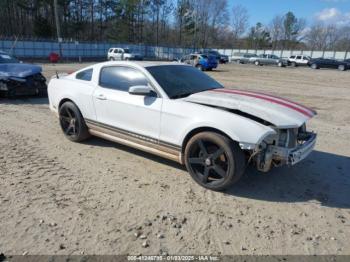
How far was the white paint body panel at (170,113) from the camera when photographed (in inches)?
142

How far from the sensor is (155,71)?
4.61 meters

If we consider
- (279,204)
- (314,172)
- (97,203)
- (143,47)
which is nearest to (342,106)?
(314,172)

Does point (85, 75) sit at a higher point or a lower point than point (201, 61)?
higher

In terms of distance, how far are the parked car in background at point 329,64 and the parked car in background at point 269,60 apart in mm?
3943

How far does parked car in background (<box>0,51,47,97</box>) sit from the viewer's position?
924 cm

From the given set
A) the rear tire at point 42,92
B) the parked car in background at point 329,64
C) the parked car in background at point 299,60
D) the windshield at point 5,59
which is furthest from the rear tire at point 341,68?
the windshield at point 5,59

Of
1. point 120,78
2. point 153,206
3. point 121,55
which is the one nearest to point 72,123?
point 120,78

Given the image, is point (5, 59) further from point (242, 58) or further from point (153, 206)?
point (242, 58)

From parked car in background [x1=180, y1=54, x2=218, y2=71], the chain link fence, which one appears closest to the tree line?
the chain link fence

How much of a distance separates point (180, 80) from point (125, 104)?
94 centimetres

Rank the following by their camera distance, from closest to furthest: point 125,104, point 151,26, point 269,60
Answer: point 125,104, point 269,60, point 151,26

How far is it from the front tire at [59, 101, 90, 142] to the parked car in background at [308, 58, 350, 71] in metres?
40.2

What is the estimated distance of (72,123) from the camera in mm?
5648

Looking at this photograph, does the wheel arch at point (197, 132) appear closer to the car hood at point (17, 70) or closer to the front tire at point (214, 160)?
the front tire at point (214, 160)
